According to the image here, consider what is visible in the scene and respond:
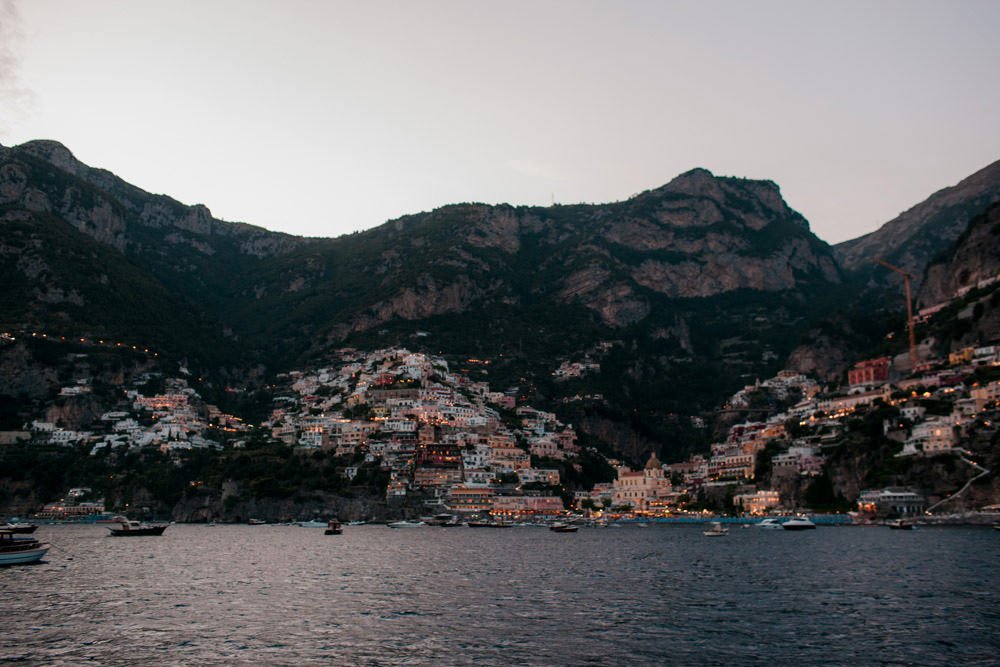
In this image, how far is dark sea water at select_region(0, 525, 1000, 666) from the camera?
32219 millimetres

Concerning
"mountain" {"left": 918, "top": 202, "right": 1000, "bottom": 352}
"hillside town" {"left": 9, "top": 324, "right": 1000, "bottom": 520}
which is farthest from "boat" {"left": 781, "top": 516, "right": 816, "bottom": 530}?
"mountain" {"left": 918, "top": 202, "right": 1000, "bottom": 352}

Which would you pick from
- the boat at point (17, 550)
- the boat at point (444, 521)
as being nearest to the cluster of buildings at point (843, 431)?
the boat at point (444, 521)

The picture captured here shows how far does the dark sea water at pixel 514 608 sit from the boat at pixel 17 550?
169 centimetres

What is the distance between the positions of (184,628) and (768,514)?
13046 cm

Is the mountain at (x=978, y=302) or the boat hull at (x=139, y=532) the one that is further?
the mountain at (x=978, y=302)

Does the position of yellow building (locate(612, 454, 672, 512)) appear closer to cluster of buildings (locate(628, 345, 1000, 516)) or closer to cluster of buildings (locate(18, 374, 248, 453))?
cluster of buildings (locate(628, 345, 1000, 516))

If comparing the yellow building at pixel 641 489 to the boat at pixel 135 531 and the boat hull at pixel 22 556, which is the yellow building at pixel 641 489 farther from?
the boat hull at pixel 22 556

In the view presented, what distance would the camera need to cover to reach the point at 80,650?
32656mm

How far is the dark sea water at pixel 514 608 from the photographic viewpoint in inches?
1268

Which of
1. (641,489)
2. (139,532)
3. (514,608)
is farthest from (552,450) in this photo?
(514,608)

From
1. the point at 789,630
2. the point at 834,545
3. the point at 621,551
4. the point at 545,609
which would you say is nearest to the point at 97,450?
the point at 621,551

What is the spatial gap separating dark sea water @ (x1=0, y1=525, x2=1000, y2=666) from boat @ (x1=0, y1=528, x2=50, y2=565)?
1.69 metres

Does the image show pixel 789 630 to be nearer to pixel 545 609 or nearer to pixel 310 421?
pixel 545 609

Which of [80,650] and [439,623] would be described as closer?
[80,650]
